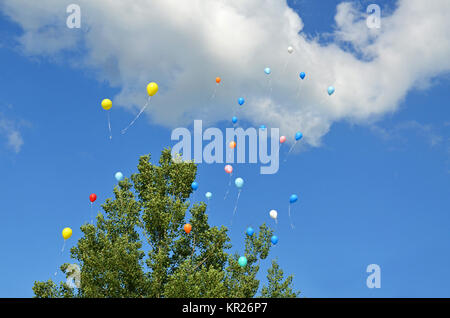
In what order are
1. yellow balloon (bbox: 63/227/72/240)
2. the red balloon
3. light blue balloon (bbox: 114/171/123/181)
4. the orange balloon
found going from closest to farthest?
yellow balloon (bbox: 63/227/72/240) < the red balloon < the orange balloon < light blue balloon (bbox: 114/171/123/181)

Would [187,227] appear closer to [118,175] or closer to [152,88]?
[118,175]

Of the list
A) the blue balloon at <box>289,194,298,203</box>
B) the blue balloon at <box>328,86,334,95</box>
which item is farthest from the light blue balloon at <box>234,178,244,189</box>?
the blue balloon at <box>328,86,334,95</box>

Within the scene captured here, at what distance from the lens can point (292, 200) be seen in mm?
18188

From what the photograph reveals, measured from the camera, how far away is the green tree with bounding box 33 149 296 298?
1830cm

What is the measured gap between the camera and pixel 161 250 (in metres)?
19.7

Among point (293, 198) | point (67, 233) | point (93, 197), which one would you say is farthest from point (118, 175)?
point (293, 198)

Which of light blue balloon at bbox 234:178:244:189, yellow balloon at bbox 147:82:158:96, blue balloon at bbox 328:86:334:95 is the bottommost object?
light blue balloon at bbox 234:178:244:189

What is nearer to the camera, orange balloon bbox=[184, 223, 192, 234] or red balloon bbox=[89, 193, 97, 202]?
red balloon bbox=[89, 193, 97, 202]

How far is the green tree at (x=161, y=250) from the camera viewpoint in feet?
60.0

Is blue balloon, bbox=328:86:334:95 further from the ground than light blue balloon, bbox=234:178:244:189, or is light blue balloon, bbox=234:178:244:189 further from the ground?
blue balloon, bbox=328:86:334:95

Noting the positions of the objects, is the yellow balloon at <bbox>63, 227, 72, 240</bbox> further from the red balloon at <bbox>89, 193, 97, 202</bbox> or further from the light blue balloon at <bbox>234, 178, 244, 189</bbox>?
the light blue balloon at <bbox>234, 178, 244, 189</bbox>
